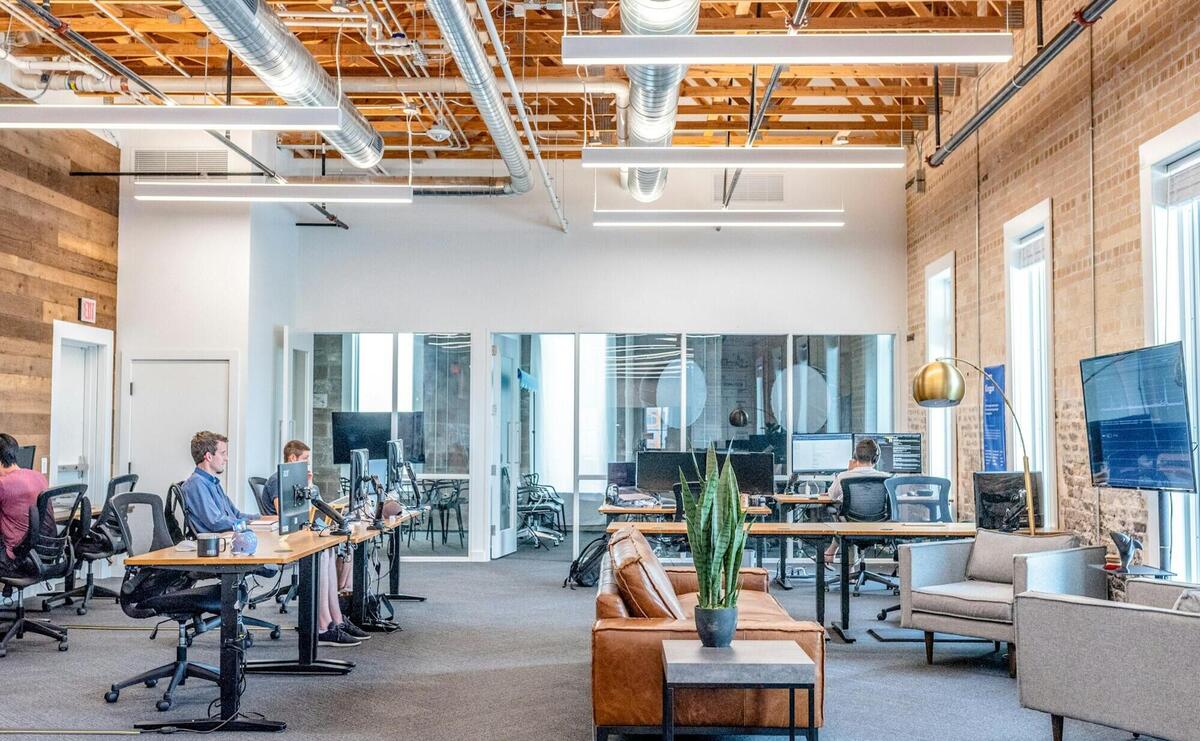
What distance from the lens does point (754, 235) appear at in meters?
11.3

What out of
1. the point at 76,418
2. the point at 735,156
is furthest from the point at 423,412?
the point at 735,156

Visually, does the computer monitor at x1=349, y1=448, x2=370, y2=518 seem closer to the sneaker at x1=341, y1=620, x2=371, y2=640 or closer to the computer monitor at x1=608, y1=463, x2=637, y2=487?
the sneaker at x1=341, y1=620, x2=371, y2=640

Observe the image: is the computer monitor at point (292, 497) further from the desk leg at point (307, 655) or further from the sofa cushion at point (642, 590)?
the sofa cushion at point (642, 590)

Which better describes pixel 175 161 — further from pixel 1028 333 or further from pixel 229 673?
pixel 1028 333

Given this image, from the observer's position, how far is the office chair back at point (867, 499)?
8.38m

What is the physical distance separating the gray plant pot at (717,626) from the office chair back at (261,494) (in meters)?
4.55

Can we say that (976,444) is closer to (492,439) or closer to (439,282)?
(492,439)

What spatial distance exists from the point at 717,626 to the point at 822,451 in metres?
6.46

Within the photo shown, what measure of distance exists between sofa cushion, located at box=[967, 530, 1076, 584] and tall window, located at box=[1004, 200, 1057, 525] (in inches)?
52.8

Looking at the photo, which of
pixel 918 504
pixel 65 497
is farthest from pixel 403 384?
→ pixel 918 504

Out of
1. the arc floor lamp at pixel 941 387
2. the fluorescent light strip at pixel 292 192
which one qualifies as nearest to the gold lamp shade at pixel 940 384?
the arc floor lamp at pixel 941 387

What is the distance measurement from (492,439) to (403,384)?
43.0 inches

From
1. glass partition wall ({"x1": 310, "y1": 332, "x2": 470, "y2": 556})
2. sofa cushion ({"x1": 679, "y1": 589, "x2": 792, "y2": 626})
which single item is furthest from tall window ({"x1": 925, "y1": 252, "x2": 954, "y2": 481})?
sofa cushion ({"x1": 679, "y1": 589, "x2": 792, "y2": 626})

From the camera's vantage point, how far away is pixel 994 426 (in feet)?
27.8
